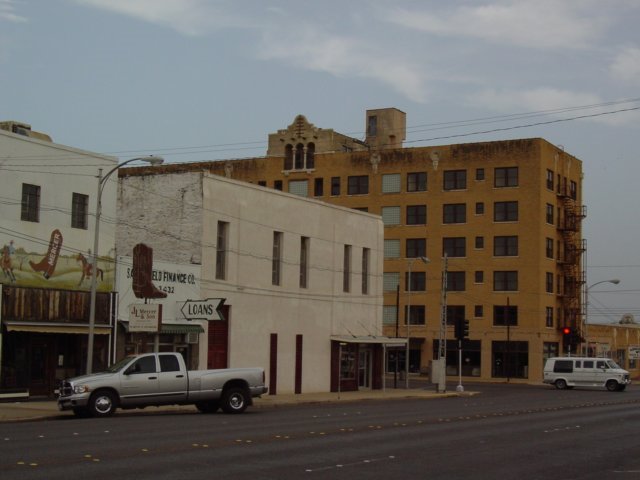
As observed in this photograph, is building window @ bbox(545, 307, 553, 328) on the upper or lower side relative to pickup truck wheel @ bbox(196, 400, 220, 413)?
upper

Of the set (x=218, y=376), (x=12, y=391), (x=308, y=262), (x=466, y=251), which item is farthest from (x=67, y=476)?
(x=466, y=251)

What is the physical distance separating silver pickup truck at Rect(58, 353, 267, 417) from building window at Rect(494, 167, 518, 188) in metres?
56.0

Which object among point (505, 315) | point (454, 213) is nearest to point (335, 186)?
point (454, 213)

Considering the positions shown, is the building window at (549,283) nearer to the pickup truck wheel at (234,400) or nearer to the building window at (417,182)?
the building window at (417,182)

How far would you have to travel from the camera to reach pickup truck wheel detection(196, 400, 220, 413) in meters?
31.5

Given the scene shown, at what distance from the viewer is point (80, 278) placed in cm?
3809

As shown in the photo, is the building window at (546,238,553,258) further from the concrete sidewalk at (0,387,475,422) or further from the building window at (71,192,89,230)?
the building window at (71,192,89,230)

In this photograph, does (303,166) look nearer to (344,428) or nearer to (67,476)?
(344,428)

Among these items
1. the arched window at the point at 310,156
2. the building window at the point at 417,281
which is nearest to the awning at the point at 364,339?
the building window at the point at 417,281

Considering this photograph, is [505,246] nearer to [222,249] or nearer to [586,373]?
[586,373]

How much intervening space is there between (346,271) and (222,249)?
1045cm

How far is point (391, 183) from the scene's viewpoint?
89.1 m

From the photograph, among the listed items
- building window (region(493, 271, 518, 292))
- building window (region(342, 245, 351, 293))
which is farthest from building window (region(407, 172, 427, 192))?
building window (region(342, 245, 351, 293))

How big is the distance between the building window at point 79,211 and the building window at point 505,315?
168ft
